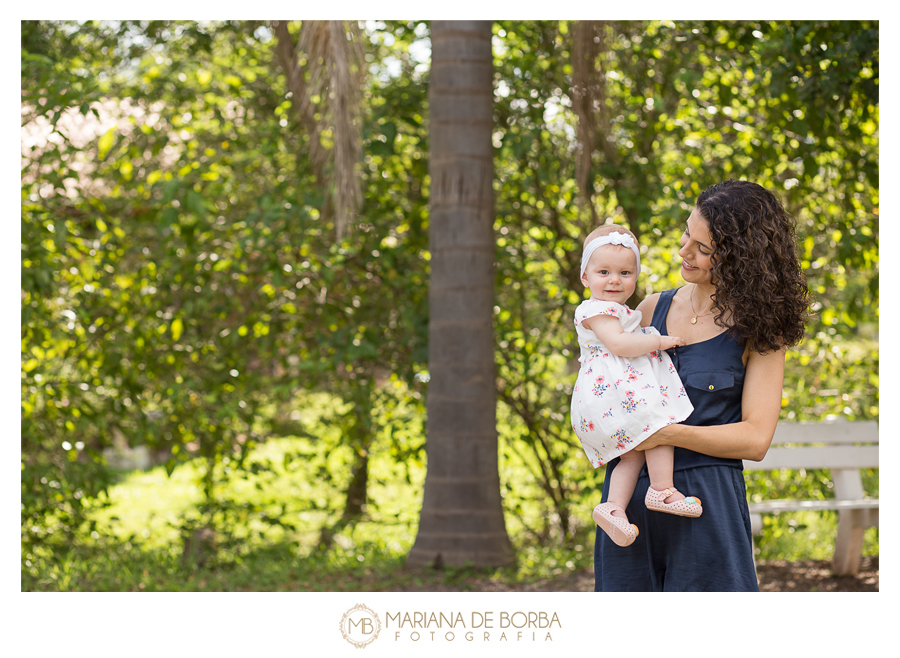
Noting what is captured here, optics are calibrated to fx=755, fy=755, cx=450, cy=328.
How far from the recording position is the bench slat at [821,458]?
14.8 ft

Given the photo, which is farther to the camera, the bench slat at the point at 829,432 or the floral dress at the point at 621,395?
the bench slat at the point at 829,432

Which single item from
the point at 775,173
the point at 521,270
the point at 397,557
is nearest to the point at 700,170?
the point at 775,173

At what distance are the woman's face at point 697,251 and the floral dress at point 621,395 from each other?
176 mm

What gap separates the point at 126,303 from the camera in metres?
4.90

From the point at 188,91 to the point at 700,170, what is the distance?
350 cm

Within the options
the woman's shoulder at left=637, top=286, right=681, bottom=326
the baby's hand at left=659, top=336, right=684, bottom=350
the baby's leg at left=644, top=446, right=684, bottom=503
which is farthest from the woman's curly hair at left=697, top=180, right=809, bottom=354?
the baby's leg at left=644, top=446, right=684, bottom=503

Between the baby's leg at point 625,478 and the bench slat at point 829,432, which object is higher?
the bench slat at point 829,432

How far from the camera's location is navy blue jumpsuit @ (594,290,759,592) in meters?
1.86

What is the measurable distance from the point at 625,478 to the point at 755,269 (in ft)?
1.99

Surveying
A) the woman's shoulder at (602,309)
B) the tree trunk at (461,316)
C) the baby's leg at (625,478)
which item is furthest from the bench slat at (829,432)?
the woman's shoulder at (602,309)

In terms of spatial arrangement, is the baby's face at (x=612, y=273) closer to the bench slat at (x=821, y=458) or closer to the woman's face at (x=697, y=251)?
the woman's face at (x=697, y=251)

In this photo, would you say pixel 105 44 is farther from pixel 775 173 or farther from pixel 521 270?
pixel 775 173

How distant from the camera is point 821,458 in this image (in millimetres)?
4598
